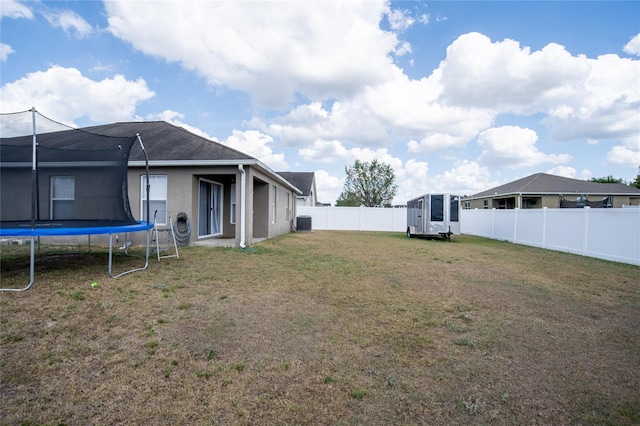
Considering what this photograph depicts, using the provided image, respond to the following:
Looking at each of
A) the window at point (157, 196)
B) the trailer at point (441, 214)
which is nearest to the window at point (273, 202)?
the window at point (157, 196)

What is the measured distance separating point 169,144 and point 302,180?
2140 centimetres

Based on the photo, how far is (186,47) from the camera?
1091 cm

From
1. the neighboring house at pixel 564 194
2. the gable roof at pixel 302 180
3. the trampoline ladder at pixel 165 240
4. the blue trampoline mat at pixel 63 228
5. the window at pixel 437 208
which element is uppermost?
the gable roof at pixel 302 180

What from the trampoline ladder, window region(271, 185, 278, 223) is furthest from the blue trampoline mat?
window region(271, 185, 278, 223)

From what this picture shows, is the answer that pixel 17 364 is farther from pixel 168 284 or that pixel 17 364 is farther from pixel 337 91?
pixel 337 91

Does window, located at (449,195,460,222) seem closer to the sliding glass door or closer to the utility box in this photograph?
the utility box

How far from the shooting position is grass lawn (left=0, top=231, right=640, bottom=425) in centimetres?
220

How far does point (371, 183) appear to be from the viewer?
35.0 meters

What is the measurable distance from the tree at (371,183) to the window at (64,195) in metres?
29.7

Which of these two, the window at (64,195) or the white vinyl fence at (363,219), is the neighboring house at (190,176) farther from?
the white vinyl fence at (363,219)

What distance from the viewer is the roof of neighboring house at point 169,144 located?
32.3ft

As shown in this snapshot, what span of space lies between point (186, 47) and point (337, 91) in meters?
6.40

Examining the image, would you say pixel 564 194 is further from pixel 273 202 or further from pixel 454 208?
pixel 273 202

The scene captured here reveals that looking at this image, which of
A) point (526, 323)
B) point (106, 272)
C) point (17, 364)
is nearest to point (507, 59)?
point (526, 323)
